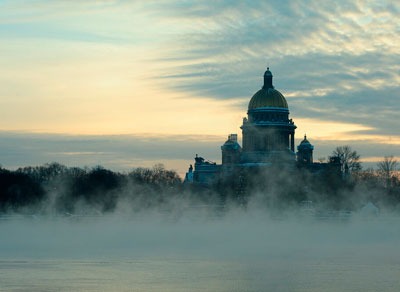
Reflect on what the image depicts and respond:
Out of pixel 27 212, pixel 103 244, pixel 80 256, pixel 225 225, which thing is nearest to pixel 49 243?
pixel 103 244

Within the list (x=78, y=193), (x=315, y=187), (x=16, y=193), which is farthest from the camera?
(x=315, y=187)

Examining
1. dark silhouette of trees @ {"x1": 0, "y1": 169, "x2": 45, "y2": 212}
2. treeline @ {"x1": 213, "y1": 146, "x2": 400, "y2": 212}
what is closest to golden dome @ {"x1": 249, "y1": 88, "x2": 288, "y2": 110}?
treeline @ {"x1": 213, "y1": 146, "x2": 400, "y2": 212}

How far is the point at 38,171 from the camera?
191750 millimetres

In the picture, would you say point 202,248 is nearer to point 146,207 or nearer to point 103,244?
point 103,244

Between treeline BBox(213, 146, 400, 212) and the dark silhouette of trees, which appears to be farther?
treeline BBox(213, 146, 400, 212)

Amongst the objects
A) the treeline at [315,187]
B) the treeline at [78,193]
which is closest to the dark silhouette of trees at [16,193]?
the treeline at [78,193]

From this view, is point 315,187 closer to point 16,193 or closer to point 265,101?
point 265,101

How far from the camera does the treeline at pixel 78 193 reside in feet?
447

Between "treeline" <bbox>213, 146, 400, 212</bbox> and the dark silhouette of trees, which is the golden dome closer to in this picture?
"treeline" <bbox>213, 146, 400, 212</bbox>

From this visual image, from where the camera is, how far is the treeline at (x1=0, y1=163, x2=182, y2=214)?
447 ft

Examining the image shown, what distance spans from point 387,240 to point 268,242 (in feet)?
35.8

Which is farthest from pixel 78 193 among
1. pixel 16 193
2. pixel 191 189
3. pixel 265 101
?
pixel 265 101

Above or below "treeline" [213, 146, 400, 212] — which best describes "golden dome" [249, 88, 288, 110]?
above

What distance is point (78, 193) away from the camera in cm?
14812
